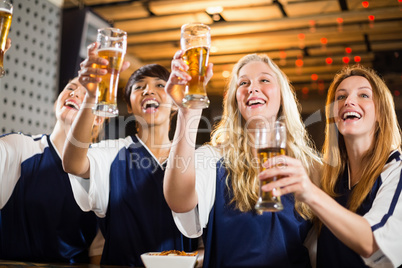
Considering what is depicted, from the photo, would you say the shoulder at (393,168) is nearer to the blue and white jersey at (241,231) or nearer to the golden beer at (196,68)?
the blue and white jersey at (241,231)

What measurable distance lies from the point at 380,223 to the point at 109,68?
1010 mm

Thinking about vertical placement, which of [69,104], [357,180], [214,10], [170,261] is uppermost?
[214,10]

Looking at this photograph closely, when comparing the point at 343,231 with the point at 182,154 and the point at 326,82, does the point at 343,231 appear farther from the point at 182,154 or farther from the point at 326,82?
the point at 326,82

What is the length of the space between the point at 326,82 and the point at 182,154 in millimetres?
6009

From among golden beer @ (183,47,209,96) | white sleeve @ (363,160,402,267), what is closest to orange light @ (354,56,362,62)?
white sleeve @ (363,160,402,267)

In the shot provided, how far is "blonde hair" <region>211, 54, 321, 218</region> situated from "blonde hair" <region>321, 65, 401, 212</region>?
10 cm

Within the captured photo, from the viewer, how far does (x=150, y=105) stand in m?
2.35

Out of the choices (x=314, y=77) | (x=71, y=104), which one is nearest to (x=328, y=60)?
(x=314, y=77)

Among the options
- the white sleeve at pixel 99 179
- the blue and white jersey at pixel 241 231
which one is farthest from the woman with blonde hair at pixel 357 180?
the white sleeve at pixel 99 179

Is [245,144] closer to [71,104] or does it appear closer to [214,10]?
[71,104]

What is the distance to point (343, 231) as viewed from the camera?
125 cm

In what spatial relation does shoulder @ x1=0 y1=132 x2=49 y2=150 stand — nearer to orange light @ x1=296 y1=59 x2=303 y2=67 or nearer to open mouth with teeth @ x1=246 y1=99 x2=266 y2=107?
open mouth with teeth @ x1=246 y1=99 x2=266 y2=107

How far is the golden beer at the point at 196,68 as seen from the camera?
4.45 ft

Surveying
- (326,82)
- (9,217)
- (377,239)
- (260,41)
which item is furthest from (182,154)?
(326,82)
